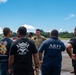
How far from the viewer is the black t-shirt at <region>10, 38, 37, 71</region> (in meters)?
6.92

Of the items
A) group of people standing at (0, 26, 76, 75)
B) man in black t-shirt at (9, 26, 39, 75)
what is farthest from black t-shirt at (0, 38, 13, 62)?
man in black t-shirt at (9, 26, 39, 75)

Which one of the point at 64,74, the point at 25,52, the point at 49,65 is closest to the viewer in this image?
the point at 25,52

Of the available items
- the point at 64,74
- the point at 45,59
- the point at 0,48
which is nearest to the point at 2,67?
the point at 0,48

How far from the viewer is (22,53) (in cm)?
693

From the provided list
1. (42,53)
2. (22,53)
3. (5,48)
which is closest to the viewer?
(22,53)

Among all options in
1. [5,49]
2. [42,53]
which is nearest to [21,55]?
[5,49]

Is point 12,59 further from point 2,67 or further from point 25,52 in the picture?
point 2,67

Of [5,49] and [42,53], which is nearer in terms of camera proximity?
[5,49]

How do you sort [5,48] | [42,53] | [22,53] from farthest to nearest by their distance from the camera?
1. [42,53]
2. [5,48]
3. [22,53]

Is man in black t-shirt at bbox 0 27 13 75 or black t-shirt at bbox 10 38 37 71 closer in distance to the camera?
black t-shirt at bbox 10 38 37 71

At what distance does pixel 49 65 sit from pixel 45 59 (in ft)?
0.65

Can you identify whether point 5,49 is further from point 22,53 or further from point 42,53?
point 22,53

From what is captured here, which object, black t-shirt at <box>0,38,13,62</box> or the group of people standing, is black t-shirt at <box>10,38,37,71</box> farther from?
black t-shirt at <box>0,38,13,62</box>

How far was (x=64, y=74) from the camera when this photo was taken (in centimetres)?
1217
